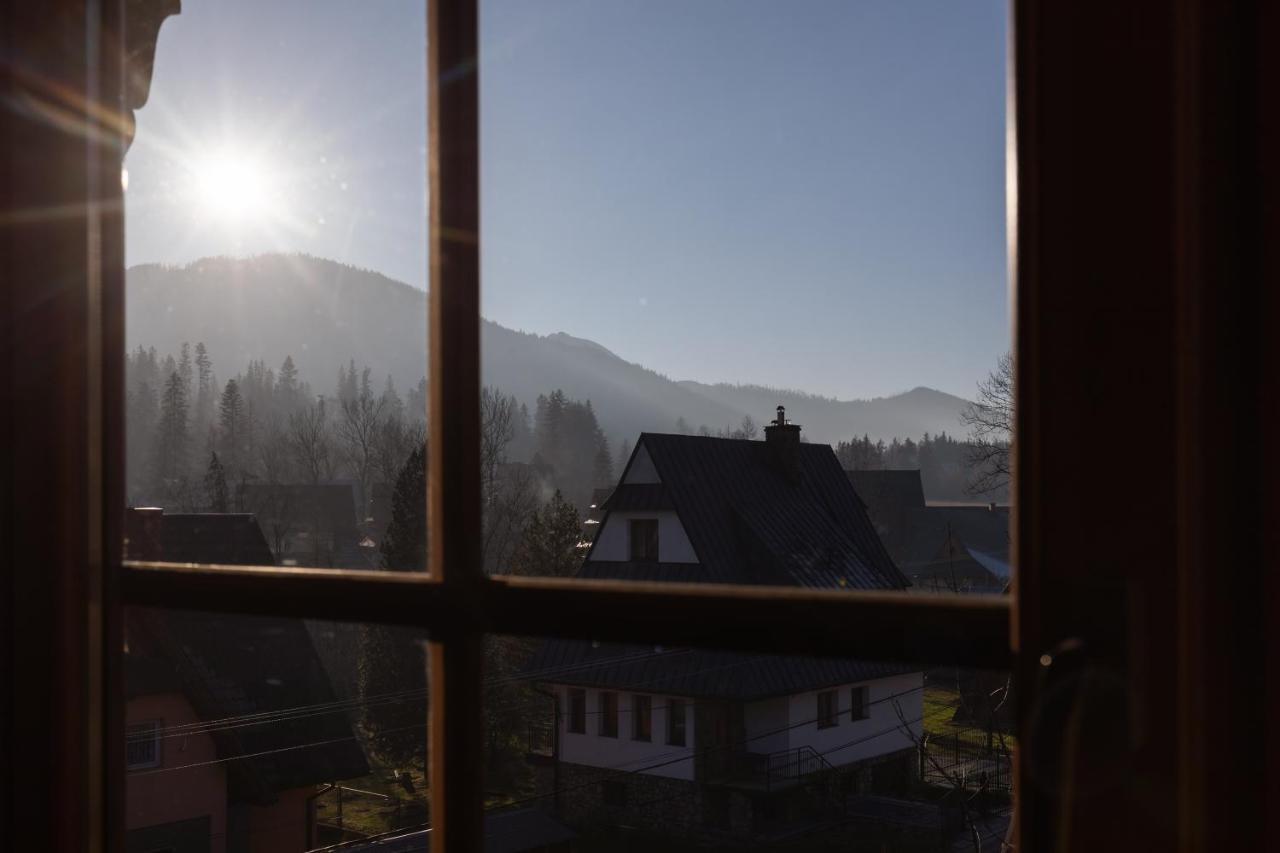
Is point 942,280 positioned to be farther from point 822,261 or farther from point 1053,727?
point 1053,727

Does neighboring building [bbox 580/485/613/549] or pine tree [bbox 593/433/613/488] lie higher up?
pine tree [bbox 593/433/613/488]

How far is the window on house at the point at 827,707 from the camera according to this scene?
4.71 ft

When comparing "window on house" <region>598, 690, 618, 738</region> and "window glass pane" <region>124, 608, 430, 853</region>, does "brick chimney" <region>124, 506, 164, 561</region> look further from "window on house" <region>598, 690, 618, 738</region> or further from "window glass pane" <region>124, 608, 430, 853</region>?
"window glass pane" <region>124, 608, 430, 853</region>

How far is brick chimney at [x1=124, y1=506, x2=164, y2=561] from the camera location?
0.86 meters

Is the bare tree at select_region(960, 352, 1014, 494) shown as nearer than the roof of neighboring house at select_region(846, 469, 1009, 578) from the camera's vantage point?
Yes

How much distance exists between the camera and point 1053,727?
40 cm

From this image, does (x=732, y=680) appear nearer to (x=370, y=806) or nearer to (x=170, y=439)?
(x=170, y=439)

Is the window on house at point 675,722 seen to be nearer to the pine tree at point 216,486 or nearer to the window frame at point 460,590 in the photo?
the pine tree at point 216,486

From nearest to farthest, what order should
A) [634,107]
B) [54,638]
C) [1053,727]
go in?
[1053,727] < [54,638] < [634,107]

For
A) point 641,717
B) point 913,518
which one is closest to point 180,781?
point 641,717

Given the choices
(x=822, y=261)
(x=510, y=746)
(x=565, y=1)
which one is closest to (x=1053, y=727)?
(x=565, y=1)

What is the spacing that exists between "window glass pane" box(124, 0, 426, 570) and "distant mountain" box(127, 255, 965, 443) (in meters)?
0.02

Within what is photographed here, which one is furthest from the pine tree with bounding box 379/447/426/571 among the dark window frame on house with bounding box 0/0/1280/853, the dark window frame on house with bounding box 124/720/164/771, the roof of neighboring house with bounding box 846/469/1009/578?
the dark window frame on house with bounding box 0/0/1280/853

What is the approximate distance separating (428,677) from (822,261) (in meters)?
1.57
